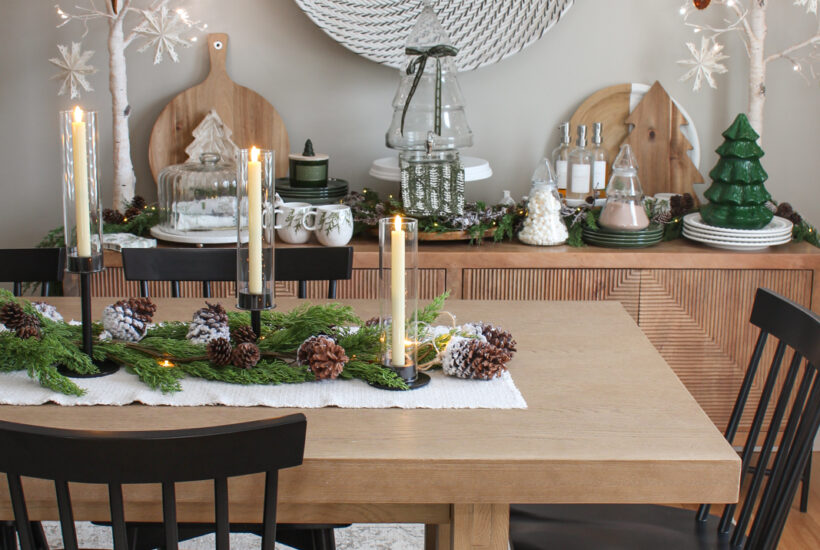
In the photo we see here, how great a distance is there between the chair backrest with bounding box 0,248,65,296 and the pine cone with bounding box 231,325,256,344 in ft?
Result: 2.18

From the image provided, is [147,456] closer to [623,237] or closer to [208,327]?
[208,327]

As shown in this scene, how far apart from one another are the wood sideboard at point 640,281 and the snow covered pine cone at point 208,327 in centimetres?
109

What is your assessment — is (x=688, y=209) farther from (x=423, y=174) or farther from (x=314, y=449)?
(x=314, y=449)

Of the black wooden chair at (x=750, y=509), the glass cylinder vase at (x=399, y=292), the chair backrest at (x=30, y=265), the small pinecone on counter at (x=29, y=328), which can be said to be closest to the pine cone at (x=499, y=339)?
the glass cylinder vase at (x=399, y=292)

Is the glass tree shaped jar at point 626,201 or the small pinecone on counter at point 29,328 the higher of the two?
the glass tree shaped jar at point 626,201

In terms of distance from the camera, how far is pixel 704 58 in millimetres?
2906

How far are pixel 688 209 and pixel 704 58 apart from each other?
465 millimetres

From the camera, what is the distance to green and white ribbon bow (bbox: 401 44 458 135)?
2691 mm

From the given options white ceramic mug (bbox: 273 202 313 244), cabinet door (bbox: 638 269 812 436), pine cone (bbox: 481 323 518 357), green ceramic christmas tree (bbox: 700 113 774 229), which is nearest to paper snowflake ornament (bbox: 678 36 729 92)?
green ceramic christmas tree (bbox: 700 113 774 229)

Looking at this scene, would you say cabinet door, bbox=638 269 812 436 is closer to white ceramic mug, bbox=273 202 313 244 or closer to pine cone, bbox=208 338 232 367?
white ceramic mug, bbox=273 202 313 244

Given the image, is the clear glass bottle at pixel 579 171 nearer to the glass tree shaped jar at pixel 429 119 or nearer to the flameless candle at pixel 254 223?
the glass tree shaped jar at pixel 429 119

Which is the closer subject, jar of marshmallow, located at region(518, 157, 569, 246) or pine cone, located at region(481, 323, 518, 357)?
pine cone, located at region(481, 323, 518, 357)

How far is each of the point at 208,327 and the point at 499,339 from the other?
18.6 inches

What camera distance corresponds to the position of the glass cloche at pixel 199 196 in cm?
266
